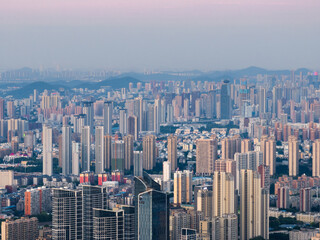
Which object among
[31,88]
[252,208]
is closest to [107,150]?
[252,208]

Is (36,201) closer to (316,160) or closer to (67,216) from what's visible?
(67,216)

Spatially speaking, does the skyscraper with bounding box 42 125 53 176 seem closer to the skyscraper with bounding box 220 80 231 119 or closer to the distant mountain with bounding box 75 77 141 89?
the skyscraper with bounding box 220 80 231 119

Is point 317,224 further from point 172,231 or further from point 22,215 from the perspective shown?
point 22,215

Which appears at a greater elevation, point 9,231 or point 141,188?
point 141,188

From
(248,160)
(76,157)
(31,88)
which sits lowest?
(76,157)

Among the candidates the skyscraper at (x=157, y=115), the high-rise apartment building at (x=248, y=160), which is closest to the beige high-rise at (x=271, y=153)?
the high-rise apartment building at (x=248, y=160)

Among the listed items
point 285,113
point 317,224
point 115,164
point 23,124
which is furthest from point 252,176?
point 285,113
